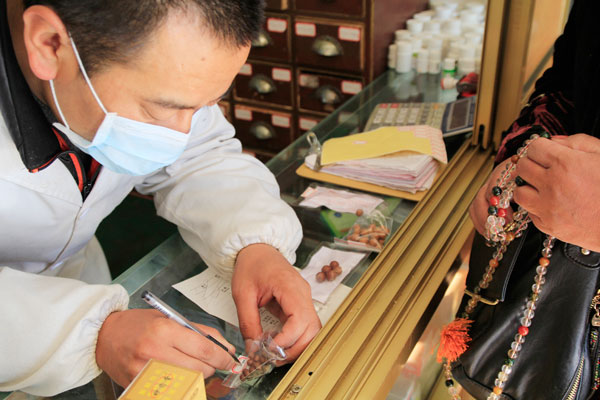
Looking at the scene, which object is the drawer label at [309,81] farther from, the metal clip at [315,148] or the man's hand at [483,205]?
the man's hand at [483,205]

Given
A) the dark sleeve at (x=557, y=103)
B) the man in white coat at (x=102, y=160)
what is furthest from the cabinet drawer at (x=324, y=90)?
the man in white coat at (x=102, y=160)

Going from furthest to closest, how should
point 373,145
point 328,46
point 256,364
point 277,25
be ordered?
point 277,25 → point 328,46 → point 373,145 → point 256,364

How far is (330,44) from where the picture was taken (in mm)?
2781

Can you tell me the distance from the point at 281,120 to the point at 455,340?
7.49 feet

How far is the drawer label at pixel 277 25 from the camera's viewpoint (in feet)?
9.45

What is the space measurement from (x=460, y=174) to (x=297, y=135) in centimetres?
171

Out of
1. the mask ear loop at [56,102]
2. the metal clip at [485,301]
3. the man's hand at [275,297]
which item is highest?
the mask ear loop at [56,102]

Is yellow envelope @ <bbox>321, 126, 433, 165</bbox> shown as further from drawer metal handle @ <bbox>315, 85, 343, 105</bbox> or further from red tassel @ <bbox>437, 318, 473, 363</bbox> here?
drawer metal handle @ <bbox>315, 85, 343, 105</bbox>

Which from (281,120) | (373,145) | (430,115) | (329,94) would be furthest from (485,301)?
(281,120)

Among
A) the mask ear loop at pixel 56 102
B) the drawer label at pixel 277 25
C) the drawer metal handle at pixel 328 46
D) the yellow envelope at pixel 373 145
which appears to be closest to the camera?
the mask ear loop at pixel 56 102

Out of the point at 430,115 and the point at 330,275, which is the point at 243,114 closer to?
the point at 430,115

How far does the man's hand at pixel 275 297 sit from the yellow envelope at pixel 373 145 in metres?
0.62

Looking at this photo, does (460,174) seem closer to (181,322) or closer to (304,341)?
(304,341)

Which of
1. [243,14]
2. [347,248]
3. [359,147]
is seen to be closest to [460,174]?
[359,147]
